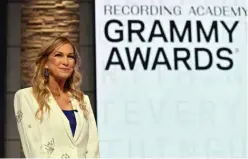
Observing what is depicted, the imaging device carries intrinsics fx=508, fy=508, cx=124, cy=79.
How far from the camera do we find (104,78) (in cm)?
282

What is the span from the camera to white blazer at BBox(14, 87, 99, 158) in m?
1.89

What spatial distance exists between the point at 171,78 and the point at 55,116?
1090 millimetres

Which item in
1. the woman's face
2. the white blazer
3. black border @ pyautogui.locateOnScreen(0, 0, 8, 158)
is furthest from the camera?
black border @ pyautogui.locateOnScreen(0, 0, 8, 158)

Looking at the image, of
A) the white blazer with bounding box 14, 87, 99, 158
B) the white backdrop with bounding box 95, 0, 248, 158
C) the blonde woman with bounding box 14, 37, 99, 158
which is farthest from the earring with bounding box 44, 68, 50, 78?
the white backdrop with bounding box 95, 0, 248, 158

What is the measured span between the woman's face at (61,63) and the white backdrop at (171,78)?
0.68m

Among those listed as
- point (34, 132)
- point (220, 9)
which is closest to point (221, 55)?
point (220, 9)

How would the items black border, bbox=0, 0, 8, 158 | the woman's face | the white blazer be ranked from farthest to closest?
black border, bbox=0, 0, 8, 158
the woman's face
the white blazer

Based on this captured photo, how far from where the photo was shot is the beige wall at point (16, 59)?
2.79 meters

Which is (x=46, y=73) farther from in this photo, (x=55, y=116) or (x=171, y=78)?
(x=171, y=78)

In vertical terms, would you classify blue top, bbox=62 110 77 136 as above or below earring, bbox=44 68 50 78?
below

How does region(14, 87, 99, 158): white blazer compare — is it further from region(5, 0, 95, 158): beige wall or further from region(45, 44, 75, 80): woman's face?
region(5, 0, 95, 158): beige wall

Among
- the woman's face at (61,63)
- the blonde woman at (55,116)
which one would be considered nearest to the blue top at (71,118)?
the blonde woman at (55,116)

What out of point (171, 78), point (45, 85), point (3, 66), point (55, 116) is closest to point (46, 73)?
point (45, 85)

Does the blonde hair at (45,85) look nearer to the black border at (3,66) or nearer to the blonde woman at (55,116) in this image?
the blonde woman at (55,116)
